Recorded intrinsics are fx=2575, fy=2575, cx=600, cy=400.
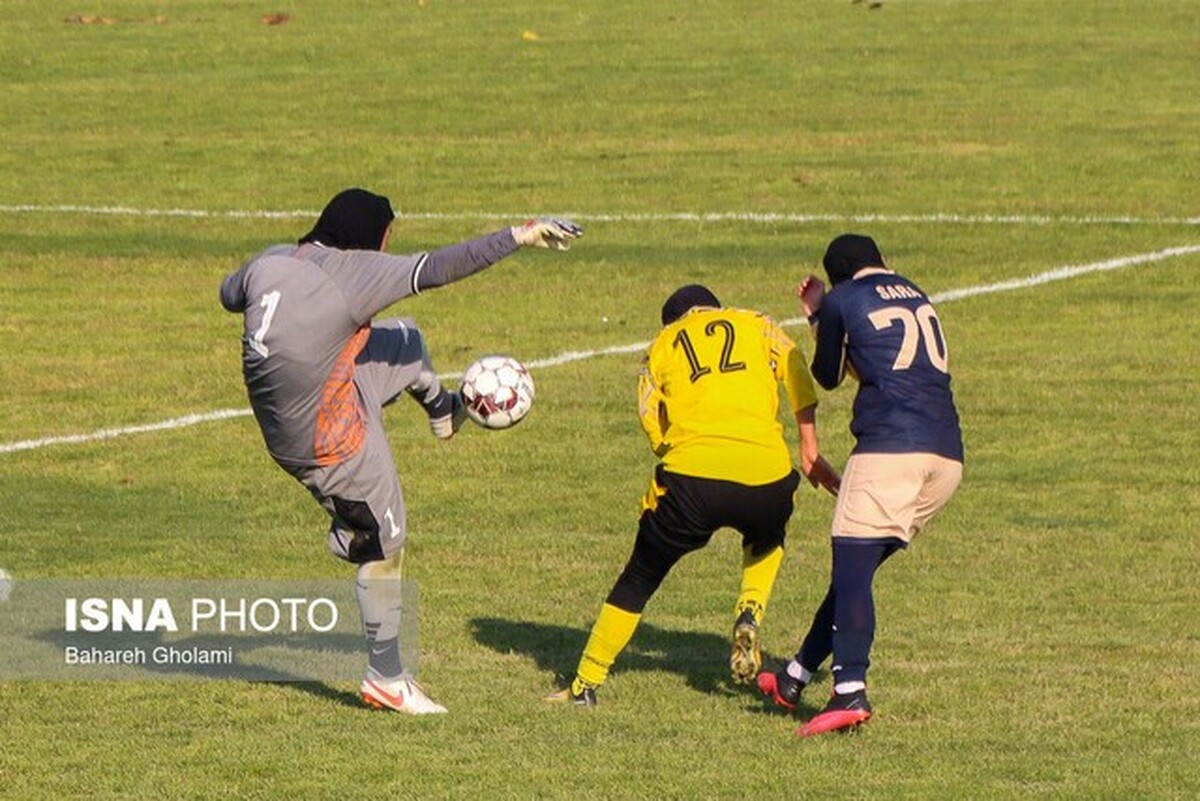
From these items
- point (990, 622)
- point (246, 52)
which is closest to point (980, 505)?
point (990, 622)

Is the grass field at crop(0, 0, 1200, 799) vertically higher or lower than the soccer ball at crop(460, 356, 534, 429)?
lower

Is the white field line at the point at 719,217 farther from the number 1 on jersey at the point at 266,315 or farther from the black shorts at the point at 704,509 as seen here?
the number 1 on jersey at the point at 266,315

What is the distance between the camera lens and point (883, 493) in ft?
37.4

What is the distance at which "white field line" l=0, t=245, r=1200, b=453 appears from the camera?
2014 cm

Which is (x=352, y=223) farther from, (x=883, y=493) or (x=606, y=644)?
(x=883, y=493)

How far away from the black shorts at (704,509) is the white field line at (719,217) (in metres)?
17.0

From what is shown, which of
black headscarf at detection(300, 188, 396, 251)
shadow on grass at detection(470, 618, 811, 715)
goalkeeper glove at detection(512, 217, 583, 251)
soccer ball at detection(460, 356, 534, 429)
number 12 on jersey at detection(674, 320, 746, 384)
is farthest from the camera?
shadow on grass at detection(470, 618, 811, 715)

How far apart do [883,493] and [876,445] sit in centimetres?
22

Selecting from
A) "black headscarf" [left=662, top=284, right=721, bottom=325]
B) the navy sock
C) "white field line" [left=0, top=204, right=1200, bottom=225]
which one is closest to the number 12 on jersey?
"black headscarf" [left=662, top=284, right=721, bottom=325]

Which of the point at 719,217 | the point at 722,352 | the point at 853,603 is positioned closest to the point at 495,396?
the point at 722,352

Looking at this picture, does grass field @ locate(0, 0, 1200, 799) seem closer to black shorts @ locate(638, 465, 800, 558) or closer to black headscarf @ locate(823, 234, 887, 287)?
black shorts @ locate(638, 465, 800, 558)

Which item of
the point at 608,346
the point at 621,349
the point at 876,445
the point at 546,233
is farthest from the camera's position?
the point at 608,346

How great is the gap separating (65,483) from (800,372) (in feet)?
26.5

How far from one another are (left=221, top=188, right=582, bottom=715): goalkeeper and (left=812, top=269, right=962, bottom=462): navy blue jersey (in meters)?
1.35
